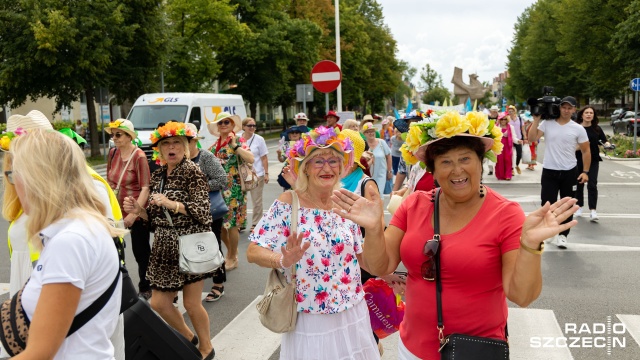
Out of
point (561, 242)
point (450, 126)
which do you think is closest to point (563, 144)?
point (561, 242)

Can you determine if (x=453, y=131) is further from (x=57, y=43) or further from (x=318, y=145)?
(x=57, y=43)

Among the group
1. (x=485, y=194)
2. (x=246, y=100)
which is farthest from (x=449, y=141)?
(x=246, y=100)

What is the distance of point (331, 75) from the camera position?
12.4m

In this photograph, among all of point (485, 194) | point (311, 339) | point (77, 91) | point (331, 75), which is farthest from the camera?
point (77, 91)

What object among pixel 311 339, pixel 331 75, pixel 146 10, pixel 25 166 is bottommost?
pixel 311 339

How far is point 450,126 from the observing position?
2566mm

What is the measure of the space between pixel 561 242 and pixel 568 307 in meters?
2.56

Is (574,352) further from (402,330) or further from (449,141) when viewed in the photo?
(449,141)

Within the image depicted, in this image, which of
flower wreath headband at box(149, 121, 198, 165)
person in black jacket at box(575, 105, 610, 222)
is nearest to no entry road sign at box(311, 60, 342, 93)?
person in black jacket at box(575, 105, 610, 222)

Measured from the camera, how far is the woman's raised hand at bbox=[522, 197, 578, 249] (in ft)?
7.16

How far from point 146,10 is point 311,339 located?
899 inches

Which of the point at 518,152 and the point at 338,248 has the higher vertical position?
the point at 338,248

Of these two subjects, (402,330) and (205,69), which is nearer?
(402,330)

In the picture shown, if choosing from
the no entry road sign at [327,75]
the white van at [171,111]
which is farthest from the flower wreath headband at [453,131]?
the white van at [171,111]
